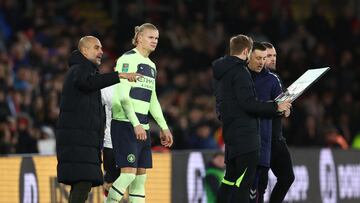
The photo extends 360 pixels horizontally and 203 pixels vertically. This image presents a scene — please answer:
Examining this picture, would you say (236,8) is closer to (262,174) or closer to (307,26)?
(307,26)

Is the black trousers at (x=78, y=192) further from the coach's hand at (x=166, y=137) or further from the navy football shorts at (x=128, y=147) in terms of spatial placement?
the coach's hand at (x=166, y=137)

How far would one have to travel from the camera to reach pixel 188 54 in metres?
22.5

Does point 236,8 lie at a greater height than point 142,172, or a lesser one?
greater

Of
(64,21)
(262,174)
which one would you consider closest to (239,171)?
(262,174)

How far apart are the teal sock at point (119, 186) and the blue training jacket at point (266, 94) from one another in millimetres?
1373

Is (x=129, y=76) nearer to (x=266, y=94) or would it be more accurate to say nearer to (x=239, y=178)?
(x=239, y=178)

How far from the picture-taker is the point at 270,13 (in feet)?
83.3

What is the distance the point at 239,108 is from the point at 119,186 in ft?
4.56

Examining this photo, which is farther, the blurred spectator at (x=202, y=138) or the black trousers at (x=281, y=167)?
the blurred spectator at (x=202, y=138)

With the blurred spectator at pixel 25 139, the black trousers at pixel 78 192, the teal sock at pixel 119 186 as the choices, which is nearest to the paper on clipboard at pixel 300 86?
the teal sock at pixel 119 186

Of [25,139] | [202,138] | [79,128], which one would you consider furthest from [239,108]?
[202,138]

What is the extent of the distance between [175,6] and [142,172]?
1299 cm

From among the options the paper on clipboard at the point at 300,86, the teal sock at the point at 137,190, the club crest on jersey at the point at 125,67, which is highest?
the club crest on jersey at the point at 125,67

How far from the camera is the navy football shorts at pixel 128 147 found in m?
11.2
